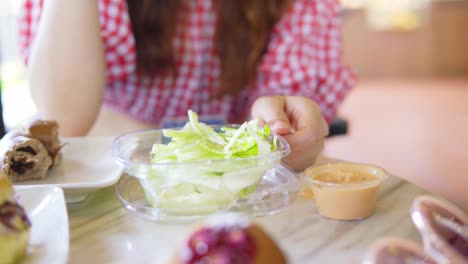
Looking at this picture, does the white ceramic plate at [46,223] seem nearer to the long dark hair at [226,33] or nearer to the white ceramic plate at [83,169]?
the white ceramic plate at [83,169]

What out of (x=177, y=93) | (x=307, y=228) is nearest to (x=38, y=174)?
(x=307, y=228)

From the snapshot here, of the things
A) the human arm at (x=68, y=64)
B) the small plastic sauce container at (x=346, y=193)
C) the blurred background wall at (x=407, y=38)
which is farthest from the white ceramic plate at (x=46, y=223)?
the blurred background wall at (x=407, y=38)

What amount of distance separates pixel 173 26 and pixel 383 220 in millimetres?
798

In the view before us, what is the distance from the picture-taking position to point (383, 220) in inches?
23.5

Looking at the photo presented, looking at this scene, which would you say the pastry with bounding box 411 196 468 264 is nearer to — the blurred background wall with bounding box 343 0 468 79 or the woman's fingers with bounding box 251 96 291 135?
the woman's fingers with bounding box 251 96 291 135

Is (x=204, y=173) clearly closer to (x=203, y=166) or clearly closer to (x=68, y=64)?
(x=203, y=166)

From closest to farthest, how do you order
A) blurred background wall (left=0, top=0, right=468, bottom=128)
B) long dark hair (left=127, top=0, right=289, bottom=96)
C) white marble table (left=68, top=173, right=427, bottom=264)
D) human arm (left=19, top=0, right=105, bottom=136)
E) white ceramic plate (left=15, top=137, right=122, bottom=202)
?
1. white marble table (left=68, top=173, right=427, bottom=264)
2. white ceramic plate (left=15, top=137, right=122, bottom=202)
3. human arm (left=19, top=0, right=105, bottom=136)
4. long dark hair (left=127, top=0, right=289, bottom=96)
5. blurred background wall (left=0, top=0, right=468, bottom=128)

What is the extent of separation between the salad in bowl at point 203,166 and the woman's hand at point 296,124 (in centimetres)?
6

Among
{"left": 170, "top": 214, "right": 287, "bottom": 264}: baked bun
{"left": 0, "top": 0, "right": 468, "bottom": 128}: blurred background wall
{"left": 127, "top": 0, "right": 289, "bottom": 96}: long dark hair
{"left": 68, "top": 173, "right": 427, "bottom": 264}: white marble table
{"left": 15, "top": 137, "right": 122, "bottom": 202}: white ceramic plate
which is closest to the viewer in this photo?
{"left": 170, "top": 214, "right": 287, "bottom": 264}: baked bun

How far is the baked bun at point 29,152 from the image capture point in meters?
0.67

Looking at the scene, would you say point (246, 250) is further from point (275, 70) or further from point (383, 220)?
point (275, 70)

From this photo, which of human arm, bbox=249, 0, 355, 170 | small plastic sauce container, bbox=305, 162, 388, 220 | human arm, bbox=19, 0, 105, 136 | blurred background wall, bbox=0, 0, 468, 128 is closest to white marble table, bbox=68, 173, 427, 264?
small plastic sauce container, bbox=305, 162, 388, 220

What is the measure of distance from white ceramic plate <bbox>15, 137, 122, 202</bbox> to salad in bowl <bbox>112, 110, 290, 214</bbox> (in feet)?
0.17

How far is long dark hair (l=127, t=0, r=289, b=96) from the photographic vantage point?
1.22 metres
